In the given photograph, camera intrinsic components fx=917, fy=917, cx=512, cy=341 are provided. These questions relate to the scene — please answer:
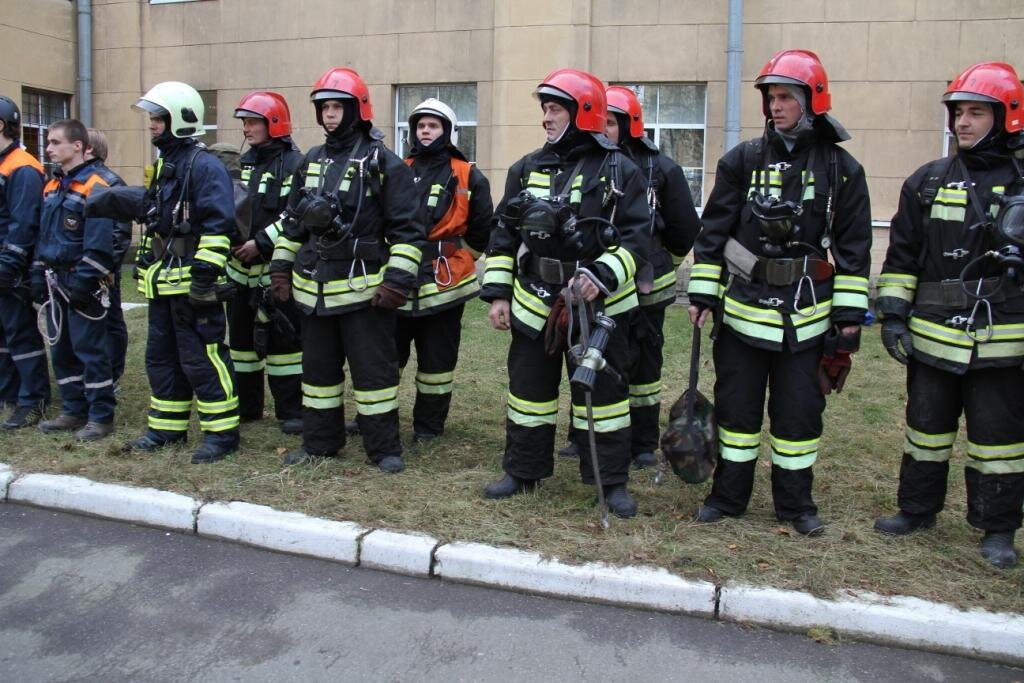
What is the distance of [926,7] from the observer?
12352mm

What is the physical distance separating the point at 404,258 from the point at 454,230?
37.2 inches

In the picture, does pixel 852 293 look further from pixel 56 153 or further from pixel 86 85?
pixel 86 85

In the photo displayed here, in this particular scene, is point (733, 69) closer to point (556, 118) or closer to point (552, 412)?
point (556, 118)

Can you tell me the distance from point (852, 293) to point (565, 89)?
1715 mm

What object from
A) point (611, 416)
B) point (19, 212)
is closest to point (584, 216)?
point (611, 416)

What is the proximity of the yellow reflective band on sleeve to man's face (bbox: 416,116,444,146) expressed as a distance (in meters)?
1.01

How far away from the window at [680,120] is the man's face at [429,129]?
833 centimetres

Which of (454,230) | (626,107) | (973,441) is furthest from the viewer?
(454,230)

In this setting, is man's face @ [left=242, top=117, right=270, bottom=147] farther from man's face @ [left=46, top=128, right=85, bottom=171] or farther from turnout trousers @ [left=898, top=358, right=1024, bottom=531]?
turnout trousers @ [left=898, top=358, right=1024, bottom=531]

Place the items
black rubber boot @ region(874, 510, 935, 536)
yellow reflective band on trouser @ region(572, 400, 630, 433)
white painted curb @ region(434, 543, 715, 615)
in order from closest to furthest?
white painted curb @ region(434, 543, 715, 615) → black rubber boot @ region(874, 510, 935, 536) → yellow reflective band on trouser @ region(572, 400, 630, 433)

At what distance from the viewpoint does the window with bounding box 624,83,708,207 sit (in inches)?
542

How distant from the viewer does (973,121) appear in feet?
13.7

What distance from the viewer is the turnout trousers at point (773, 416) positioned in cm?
444

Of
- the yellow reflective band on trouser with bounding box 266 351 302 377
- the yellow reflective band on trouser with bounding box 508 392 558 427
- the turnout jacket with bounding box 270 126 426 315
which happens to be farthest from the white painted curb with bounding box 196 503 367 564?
the yellow reflective band on trouser with bounding box 266 351 302 377
